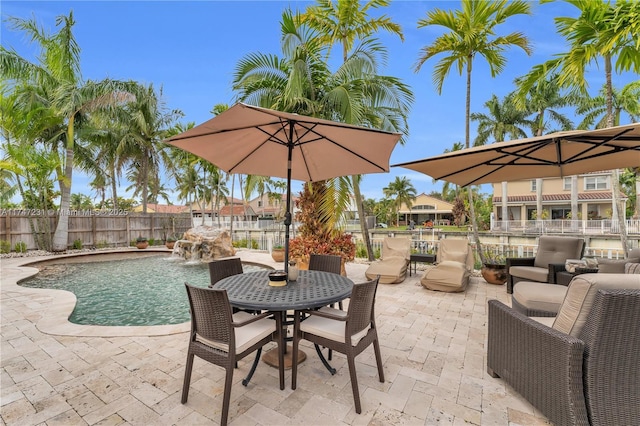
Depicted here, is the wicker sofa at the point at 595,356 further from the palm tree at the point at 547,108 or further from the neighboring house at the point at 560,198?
the palm tree at the point at 547,108

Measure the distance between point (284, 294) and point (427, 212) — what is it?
4059 cm

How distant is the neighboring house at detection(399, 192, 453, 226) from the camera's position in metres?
40.0

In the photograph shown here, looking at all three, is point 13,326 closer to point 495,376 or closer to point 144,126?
point 495,376

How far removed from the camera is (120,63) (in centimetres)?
1353

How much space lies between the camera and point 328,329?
234 cm

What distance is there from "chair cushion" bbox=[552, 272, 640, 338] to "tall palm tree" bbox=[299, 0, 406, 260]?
15.7 ft

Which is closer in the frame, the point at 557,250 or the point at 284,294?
the point at 284,294

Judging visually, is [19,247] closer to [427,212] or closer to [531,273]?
[531,273]

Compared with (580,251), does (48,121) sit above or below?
above

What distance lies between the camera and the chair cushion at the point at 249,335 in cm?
210

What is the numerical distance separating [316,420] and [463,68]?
292 inches

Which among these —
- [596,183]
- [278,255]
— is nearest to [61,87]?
[278,255]

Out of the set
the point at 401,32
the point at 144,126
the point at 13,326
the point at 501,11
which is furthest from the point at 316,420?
the point at 144,126

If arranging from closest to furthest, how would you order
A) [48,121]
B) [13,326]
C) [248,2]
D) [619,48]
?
[13,326] < [619,48] < [248,2] < [48,121]
